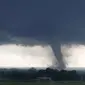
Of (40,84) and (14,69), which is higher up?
(14,69)

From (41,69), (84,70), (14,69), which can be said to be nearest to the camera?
(41,69)

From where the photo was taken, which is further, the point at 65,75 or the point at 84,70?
the point at 84,70

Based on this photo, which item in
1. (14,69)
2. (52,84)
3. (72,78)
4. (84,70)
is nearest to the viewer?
(52,84)

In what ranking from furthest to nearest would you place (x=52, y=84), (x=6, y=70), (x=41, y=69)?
(x=6, y=70)
(x=41, y=69)
(x=52, y=84)

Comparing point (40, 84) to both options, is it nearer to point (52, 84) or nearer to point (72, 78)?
point (52, 84)

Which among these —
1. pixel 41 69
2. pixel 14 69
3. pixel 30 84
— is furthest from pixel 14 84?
pixel 14 69

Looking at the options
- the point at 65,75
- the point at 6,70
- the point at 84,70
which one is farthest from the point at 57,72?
the point at 84,70

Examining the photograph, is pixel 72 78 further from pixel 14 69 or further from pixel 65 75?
pixel 14 69

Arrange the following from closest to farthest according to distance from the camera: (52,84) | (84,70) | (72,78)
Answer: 1. (52,84)
2. (72,78)
3. (84,70)

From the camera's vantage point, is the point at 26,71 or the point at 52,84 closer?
the point at 52,84
